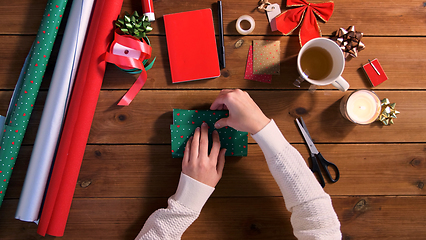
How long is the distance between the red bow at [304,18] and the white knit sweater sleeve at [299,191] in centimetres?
35

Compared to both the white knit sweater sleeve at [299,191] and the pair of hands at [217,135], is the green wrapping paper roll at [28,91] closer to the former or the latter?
the pair of hands at [217,135]

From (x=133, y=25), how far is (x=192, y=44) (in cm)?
20

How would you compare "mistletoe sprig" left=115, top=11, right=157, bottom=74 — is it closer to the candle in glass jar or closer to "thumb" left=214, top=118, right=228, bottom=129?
"thumb" left=214, top=118, right=228, bottom=129

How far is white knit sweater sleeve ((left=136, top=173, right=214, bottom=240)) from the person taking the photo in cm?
69

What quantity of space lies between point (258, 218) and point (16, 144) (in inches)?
33.1

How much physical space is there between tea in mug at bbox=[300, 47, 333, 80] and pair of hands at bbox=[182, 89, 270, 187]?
22 centimetres

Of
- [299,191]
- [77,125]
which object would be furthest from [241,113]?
[77,125]

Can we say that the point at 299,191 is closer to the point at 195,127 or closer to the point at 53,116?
the point at 195,127

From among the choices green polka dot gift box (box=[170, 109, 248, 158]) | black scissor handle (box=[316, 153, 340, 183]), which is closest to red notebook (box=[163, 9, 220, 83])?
green polka dot gift box (box=[170, 109, 248, 158])

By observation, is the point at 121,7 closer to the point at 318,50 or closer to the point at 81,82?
the point at 81,82

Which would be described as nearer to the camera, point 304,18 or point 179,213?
point 179,213

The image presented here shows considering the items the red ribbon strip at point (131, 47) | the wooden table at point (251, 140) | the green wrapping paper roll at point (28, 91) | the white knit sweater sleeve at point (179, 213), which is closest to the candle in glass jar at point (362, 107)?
the wooden table at point (251, 140)

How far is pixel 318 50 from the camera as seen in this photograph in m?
0.76

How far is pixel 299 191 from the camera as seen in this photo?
70 centimetres
